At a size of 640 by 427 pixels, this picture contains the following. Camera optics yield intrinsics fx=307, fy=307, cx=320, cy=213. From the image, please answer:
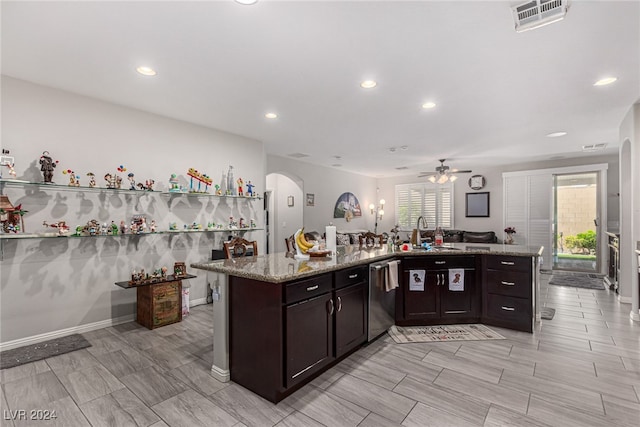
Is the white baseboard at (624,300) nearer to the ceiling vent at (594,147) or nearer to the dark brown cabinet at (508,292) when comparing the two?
the dark brown cabinet at (508,292)

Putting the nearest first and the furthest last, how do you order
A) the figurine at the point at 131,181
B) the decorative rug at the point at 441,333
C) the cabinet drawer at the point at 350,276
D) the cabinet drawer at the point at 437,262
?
the cabinet drawer at the point at 350,276, the decorative rug at the point at 441,333, the cabinet drawer at the point at 437,262, the figurine at the point at 131,181

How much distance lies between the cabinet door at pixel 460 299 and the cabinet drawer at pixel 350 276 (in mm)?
1282

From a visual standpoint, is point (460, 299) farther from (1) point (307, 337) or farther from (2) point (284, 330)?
(2) point (284, 330)

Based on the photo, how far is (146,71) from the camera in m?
2.99

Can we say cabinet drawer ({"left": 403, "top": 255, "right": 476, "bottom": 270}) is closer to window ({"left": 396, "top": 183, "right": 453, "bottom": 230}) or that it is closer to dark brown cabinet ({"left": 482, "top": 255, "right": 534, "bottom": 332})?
dark brown cabinet ({"left": 482, "top": 255, "right": 534, "bottom": 332})

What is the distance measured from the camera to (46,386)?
96.1 inches

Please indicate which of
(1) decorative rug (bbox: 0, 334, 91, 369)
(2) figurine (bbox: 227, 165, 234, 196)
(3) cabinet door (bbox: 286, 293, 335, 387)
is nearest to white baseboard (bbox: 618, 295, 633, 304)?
(3) cabinet door (bbox: 286, 293, 335, 387)

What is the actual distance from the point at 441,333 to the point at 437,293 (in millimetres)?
462

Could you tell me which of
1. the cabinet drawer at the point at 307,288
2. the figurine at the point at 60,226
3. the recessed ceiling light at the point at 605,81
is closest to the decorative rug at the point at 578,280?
the recessed ceiling light at the point at 605,81

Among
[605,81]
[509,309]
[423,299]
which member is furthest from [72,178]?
[605,81]

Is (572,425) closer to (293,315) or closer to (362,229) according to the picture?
(293,315)

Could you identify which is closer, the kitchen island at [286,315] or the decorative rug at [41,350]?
the kitchen island at [286,315]

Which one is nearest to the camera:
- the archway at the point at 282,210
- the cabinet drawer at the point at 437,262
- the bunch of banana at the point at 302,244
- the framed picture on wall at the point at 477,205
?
the bunch of banana at the point at 302,244

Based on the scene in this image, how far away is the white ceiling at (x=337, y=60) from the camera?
7.09 feet
